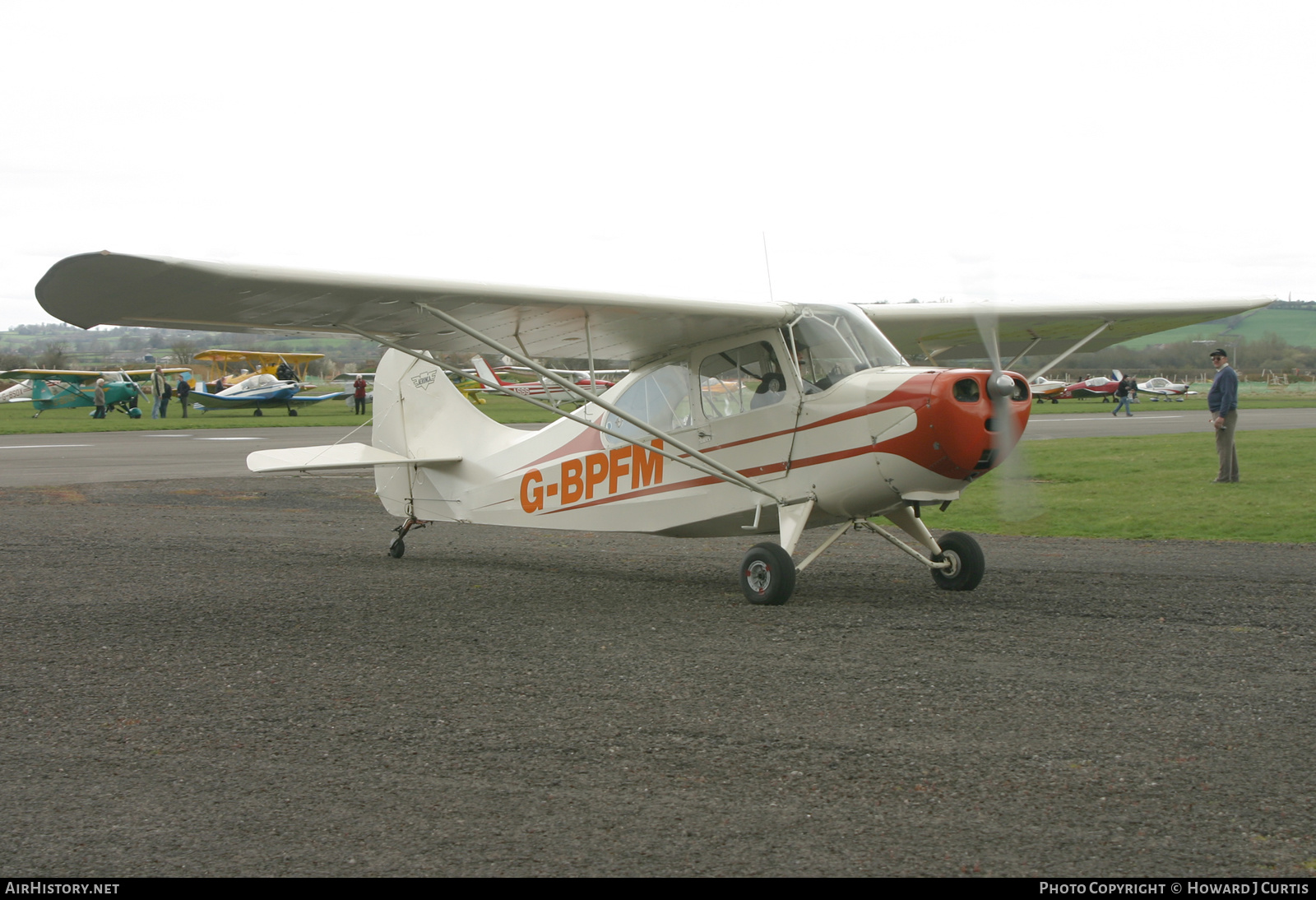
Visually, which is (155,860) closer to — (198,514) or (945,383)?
(945,383)

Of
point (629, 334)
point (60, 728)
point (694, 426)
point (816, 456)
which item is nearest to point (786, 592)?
point (816, 456)

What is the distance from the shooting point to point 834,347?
8.28 meters

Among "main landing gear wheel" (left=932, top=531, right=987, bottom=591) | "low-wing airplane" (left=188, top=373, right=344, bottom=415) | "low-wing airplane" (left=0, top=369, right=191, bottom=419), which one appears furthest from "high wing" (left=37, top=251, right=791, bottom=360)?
"low-wing airplane" (left=0, top=369, right=191, bottom=419)

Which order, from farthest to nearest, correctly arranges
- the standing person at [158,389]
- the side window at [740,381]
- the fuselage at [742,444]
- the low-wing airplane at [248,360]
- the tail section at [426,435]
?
the low-wing airplane at [248,360] → the standing person at [158,389] → the tail section at [426,435] → the side window at [740,381] → the fuselage at [742,444]

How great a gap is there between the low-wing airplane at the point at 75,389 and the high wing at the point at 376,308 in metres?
43.4

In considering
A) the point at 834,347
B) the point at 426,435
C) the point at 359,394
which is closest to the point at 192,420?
the point at 359,394

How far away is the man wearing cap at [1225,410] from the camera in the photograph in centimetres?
1516

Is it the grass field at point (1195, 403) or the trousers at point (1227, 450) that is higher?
the trousers at point (1227, 450)

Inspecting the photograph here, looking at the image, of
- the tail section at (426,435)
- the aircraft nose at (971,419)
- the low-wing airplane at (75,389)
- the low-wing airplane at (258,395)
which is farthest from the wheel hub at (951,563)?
the low-wing airplane at (75,389)

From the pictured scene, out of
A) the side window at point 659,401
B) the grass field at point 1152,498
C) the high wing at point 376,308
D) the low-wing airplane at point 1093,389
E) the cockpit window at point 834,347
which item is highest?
the high wing at point 376,308

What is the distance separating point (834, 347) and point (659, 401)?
176 centimetres

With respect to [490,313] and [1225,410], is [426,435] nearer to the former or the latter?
[490,313]

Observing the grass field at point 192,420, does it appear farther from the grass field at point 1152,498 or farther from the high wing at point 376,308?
the high wing at point 376,308

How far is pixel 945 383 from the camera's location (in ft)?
24.2
